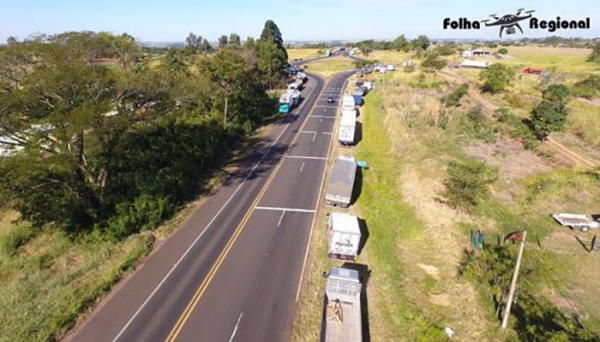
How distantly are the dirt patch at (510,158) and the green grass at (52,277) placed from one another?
40.1m

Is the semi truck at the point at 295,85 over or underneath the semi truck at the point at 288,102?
over

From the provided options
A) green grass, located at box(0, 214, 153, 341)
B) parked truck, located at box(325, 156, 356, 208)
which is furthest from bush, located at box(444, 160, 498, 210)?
green grass, located at box(0, 214, 153, 341)

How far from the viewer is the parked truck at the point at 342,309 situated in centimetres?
1776

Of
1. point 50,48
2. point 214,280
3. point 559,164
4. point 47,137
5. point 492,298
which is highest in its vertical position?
point 50,48

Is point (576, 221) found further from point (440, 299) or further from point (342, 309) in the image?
point (342, 309)

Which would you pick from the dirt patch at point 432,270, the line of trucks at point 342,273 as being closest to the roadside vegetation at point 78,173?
the line of trucks at point 342,273

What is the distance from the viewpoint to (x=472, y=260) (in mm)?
24297

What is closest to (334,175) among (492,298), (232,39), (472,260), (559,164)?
(472,260)

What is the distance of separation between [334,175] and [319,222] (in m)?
5.61

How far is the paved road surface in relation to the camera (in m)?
19.7

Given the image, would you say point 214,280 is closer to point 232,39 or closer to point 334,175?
point 334,175

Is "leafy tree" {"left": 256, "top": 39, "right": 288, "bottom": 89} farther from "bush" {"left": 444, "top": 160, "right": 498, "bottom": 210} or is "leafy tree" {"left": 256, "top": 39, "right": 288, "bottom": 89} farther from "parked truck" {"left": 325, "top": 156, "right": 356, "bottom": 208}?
"bush" {"left": 444, "top": 160, "right": 498, "bottom": 210}

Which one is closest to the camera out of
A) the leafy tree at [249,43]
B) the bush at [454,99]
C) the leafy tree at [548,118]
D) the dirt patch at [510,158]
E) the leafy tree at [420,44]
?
the dirt patch at [510,158]

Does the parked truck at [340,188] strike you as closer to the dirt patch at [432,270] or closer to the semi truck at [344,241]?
the semi truck at [344,241]
